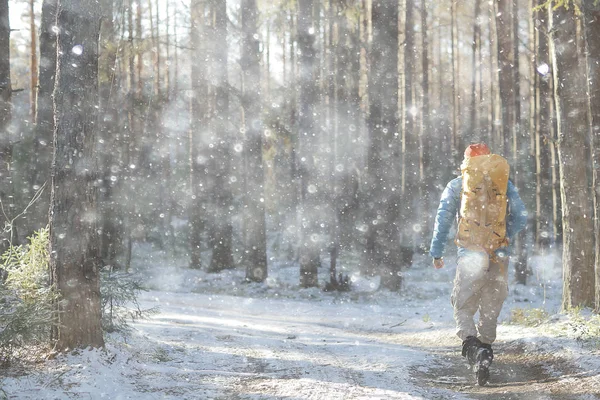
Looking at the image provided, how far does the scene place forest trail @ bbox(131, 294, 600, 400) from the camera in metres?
5.06

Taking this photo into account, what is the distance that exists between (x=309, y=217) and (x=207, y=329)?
8531 millimetres

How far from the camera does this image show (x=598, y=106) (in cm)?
790

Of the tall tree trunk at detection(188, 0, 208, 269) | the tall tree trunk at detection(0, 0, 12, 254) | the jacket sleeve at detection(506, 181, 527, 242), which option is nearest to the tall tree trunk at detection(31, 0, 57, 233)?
the tall tree trunk at detection(0, 0, 12, 254)

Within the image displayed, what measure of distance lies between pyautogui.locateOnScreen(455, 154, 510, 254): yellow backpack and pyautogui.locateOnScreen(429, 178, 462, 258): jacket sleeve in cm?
15

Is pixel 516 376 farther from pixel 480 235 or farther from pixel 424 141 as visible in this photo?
pixel 424 141

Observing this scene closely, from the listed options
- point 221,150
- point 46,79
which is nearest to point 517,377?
point 46,79

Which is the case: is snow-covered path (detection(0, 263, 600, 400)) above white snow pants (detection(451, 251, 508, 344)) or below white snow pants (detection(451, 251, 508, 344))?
below

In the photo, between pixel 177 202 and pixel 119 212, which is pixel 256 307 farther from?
pixel 177 202

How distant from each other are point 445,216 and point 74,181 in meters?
3.78

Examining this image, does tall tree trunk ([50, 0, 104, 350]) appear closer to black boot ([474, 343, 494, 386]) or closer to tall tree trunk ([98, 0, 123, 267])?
black boot ([474, 343, 494, 386])

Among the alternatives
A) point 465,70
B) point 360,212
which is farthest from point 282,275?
point 465,70

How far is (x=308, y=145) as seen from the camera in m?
16.4

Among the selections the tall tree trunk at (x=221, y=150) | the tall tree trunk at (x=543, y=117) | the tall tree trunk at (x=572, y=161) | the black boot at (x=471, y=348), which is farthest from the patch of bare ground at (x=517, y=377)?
the tall tree trunk at (x=221, y=150)

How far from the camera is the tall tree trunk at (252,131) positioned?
1686cm
